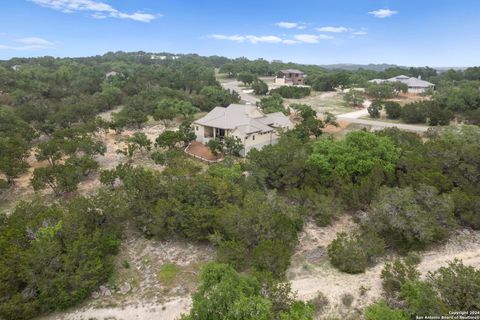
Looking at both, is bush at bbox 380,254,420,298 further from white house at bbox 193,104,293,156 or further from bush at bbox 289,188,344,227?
white house at bbox 193,104,293,156

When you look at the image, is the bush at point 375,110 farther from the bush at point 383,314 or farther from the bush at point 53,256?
the bush at point 53,256

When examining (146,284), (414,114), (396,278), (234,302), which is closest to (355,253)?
(396,278)

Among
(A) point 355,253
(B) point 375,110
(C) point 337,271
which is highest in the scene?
(B) point 375,110

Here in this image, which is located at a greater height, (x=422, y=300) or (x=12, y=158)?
(x=12, y=158)

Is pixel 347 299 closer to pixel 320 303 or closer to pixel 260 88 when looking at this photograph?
pixel 320 303

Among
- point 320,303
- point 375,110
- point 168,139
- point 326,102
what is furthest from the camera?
point 326,102

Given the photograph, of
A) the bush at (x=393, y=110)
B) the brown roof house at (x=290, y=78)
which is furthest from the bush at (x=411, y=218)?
the brown roof house at (x=290, y=78)

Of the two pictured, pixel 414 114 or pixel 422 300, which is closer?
pixel 422 300

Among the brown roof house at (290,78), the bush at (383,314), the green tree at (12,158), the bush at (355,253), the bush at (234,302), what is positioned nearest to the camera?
the bush at (234,302)
